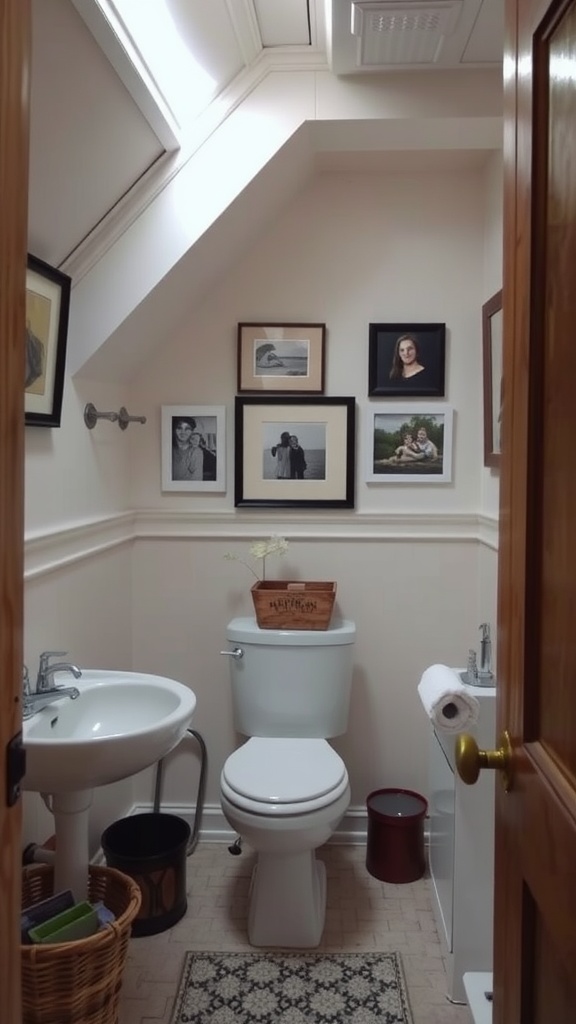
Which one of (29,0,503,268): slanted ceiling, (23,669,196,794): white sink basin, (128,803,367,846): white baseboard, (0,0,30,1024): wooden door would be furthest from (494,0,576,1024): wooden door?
(128,803,367,846): white baseboard

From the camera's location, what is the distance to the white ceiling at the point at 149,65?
5.05 ft

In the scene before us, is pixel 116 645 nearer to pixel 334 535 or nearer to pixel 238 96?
pixel 334 535

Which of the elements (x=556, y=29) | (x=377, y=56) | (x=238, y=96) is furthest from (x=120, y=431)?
(x=556, y=29)

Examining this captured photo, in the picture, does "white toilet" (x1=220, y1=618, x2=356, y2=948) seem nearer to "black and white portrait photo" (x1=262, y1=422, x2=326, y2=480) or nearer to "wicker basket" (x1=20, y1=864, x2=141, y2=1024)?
"wicker basket" (x1=20, y1=864, x2=141, y2=1024)

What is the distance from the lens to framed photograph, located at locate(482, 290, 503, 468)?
7.52 feet

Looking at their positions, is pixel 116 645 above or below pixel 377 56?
below

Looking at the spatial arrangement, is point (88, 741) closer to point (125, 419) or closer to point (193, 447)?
point (125, 419)

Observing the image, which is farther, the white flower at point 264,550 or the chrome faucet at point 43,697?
the white flower at point 264,550

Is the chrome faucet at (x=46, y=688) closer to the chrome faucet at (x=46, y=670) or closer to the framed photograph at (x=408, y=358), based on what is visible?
the chrome faucet at (x=46, y=670)

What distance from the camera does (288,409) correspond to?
2596 mm

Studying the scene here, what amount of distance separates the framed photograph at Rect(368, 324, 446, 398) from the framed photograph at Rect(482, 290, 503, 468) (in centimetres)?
17

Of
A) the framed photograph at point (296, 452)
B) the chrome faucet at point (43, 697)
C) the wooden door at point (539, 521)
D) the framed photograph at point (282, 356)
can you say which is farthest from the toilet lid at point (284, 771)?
the framed photograph at point (282, 356)

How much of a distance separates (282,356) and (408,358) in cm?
43

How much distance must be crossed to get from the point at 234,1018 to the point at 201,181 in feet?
7.25
